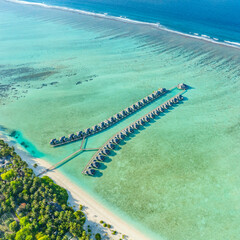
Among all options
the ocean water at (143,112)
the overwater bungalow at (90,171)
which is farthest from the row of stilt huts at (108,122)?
the overwater bungalow at (90,171)

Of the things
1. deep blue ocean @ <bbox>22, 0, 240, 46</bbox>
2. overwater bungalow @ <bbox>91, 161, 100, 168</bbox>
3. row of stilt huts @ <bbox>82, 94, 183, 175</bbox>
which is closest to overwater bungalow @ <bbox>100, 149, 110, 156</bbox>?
row of stilt huts @ <bbox>82, 94, 183, 175</bbox>

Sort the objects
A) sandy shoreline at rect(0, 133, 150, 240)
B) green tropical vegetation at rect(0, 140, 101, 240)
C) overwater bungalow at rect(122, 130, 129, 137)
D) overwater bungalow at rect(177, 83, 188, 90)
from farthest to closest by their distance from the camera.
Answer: overwater bungalow at rect(177, 83, 188, 90) → overwater bungalow at rect(122, 130, 129, 137) → sandy shoreline at rect(0, 133, 150, 240) → green tropical vegetation at rect(0, 140, 101, 240)

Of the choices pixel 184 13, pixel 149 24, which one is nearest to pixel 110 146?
pixel 149 24

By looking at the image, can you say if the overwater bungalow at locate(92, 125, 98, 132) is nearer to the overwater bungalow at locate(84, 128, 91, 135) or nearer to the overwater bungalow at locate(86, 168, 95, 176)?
the overwater bungalow at locate(84, 128, 91, 135)

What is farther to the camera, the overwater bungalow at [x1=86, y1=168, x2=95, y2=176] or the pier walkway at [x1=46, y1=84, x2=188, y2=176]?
the pier walkway at [x1=46, y1=84, x2=188, y2=176]

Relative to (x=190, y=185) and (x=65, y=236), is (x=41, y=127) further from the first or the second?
(x=190, y=185)

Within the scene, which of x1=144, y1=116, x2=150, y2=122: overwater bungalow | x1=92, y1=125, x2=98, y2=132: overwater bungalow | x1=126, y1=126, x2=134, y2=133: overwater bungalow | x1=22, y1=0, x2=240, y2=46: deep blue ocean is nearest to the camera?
x1=126, y1=126, x2=134, y2=133: overwater bungalow

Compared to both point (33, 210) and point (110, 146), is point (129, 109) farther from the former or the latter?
point (33, 210)

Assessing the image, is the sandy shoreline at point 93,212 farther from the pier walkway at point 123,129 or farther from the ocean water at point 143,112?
the pier walkway at point 123,129
